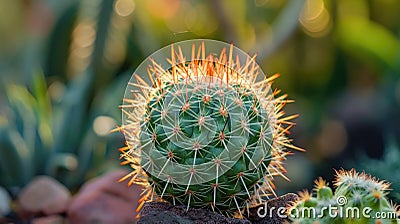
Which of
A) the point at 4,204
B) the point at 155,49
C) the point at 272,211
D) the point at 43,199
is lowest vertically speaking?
Answer: the point at 4,204

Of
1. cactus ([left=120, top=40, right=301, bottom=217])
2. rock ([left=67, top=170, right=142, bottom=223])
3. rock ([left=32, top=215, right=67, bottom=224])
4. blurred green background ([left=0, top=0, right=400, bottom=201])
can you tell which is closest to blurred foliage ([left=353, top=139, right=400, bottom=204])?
cactus ([left=120, top=40, right=301, bottom=217])

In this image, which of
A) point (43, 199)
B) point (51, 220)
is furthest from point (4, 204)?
point (51, 220)

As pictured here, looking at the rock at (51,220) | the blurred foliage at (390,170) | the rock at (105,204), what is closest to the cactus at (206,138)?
the blurred foliage at (390,170)

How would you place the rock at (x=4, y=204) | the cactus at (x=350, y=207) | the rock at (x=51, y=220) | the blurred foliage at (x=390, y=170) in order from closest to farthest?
the cactus at (x=350, y=207) < the blurred foliage at (x=390, y=170) < the rock at (x=51, y=220) < the rock at (x=4, y=204)

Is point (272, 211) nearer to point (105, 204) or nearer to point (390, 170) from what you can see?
point (390, 170)

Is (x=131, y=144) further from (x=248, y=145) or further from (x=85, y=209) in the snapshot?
(x=85, y=209)

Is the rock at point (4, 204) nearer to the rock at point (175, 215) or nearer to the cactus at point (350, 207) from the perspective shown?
the rock at point (175, 215)
